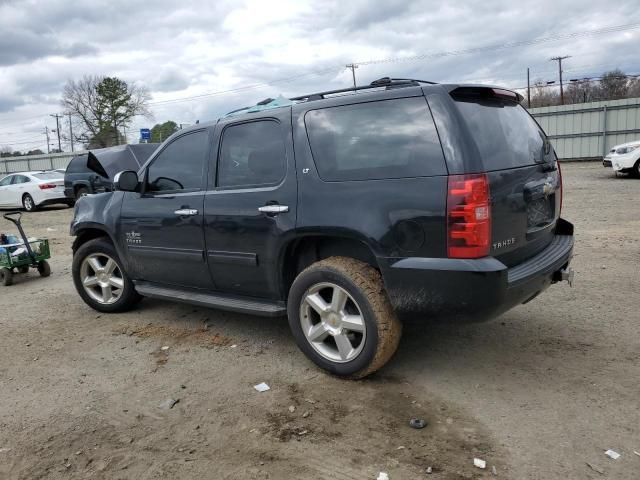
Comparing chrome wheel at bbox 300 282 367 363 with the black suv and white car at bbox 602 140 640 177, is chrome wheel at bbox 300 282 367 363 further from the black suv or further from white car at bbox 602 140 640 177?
white car at bbox 602 140 640 177

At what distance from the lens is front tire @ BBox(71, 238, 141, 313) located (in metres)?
5.20

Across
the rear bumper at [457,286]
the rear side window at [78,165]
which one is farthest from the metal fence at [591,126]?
the rear bumper at [457,286]

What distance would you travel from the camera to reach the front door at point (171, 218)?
4305 mm

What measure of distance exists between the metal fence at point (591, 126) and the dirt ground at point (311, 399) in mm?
21408

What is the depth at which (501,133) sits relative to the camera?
3.37 meters

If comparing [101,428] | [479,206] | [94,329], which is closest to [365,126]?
[479,206]

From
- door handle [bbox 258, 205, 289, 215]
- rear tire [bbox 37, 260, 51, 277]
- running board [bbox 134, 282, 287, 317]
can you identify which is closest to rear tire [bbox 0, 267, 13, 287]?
rear tire [bbox 37, 260, 51, 277]

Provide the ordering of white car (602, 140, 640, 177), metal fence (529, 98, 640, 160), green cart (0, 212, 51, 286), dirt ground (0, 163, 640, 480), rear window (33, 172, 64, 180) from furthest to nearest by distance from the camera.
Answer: metal fence (529, 98, 640, 160) < rear window (33, 172, 64, 180) < white car (602, 140, 640, 177) < green cart (0, 212, 51, 286) < dirt ground (0, 163, 640, 480)

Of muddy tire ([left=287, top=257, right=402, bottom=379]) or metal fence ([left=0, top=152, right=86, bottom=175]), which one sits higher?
metal fence ([left=0, top=152, right=86, bottom=175])

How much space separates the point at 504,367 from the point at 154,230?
305 cm

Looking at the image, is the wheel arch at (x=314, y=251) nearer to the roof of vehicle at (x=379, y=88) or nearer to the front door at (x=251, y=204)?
the front door at (x=251, y=204)

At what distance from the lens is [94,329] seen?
16.3 feet

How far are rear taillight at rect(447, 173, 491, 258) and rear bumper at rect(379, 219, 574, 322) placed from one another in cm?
7

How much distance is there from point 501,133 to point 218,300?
8.10ft
